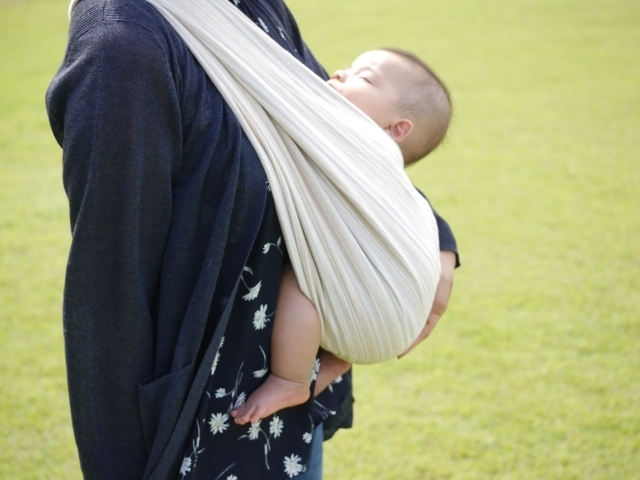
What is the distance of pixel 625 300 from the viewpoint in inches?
138

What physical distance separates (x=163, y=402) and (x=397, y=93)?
78 centimetres

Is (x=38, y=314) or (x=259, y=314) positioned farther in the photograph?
(x=38, y=314)

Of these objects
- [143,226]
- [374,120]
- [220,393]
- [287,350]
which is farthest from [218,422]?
[374,120]

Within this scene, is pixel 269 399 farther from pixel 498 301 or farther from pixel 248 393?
pixel 498 301

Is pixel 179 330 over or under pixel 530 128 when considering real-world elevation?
over

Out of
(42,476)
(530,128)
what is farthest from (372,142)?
(530,128)

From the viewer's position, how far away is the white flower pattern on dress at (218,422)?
109 cm

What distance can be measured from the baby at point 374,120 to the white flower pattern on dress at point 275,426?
0.16 feet

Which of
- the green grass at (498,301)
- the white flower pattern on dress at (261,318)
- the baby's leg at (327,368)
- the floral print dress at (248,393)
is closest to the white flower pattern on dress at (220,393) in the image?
the floral print dress at (248,393)

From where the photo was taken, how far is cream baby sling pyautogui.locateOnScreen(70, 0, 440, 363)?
3.36ft

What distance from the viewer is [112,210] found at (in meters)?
0.93

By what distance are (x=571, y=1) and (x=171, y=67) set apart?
39.5ft

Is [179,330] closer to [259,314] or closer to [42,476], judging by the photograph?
[259,314]

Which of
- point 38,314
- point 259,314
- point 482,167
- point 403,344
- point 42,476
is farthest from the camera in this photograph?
point 482,167
